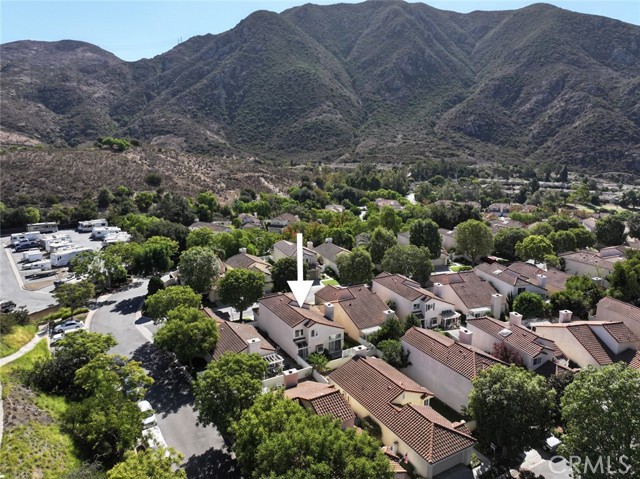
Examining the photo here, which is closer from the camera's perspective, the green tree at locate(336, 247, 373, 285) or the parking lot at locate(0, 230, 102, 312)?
the parking lot at locate(0, 230, 102, 312)

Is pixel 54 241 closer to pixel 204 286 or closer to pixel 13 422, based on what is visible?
pixel 204 286

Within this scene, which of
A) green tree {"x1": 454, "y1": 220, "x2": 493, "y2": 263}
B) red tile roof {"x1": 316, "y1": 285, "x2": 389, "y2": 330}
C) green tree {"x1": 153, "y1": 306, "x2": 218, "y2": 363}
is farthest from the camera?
green tree {"x1": 454, "y1": 220, "x2": 493, "y2": 263}

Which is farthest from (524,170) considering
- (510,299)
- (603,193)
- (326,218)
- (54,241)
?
(54,241)

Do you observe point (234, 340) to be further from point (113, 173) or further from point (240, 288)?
point (113, 173)

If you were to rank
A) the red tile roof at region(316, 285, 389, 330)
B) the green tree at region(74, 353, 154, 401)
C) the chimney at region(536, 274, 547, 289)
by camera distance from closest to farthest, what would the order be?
1. the green tree at region(74, 353, 154, 401)
2. the red tile roof at region(316, 285, 389, 330)
3. the chimney at region(536, 274, 547, 289)

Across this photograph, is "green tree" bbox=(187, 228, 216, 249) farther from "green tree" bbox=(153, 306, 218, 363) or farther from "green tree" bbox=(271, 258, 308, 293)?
"green tree" bbox=(153, 306, 218, 363)

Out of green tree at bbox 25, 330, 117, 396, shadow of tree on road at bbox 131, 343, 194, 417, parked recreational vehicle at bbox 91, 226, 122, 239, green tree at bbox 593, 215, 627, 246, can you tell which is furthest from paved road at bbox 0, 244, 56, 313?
green tree at bbox 593, 215, 627, 246

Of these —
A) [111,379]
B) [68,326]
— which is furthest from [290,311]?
[68,326]
